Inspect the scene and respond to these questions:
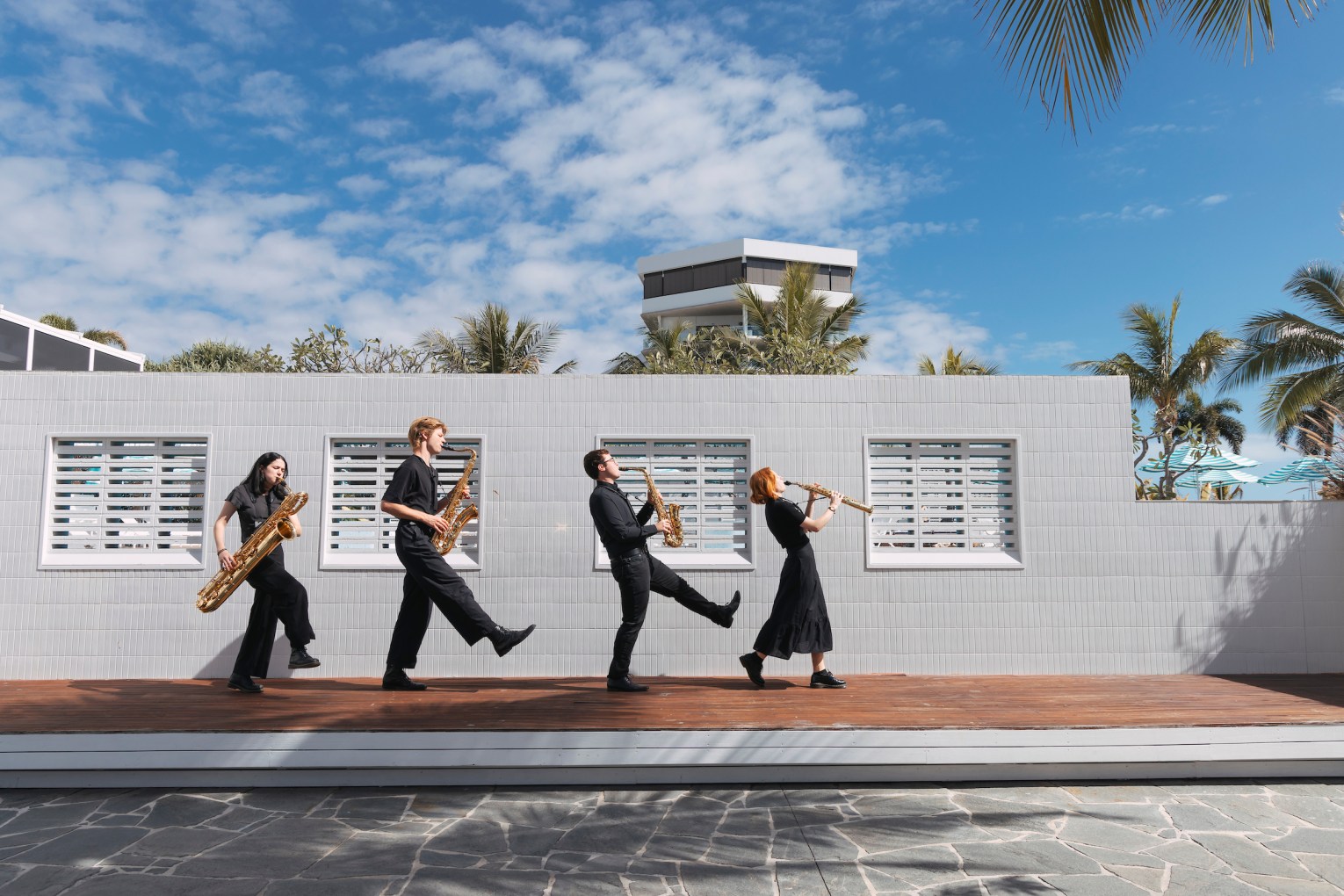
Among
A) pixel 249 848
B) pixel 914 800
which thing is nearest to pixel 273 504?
pixel 249 848

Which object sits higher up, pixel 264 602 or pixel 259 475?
pixel 259 475

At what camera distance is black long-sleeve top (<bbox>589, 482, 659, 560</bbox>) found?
5.35 meters

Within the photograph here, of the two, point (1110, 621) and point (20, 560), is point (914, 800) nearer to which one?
point (1110, 621)

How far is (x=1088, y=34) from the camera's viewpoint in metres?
3.80

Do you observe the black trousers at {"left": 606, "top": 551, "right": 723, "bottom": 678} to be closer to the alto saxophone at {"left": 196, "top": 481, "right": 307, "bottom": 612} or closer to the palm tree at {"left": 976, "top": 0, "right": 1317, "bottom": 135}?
the alto saxophone at {"left": 196, "top": 481, "right": 307, "bottom": 612}

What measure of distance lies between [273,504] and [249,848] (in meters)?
2.69

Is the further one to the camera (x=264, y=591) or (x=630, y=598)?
(x=264, y=591)

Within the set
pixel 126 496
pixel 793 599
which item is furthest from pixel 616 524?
pixel 126 496

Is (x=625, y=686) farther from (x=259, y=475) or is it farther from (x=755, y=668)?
(x=259, y=475)

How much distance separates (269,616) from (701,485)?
3256mm

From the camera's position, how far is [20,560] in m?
6.47

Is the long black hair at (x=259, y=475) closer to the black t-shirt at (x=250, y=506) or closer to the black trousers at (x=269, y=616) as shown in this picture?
the black t-shirt at (x=250, y=506)

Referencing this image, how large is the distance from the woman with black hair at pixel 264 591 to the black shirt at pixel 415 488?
2.47 ft

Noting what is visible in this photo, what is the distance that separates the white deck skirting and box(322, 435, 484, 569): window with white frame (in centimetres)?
234
